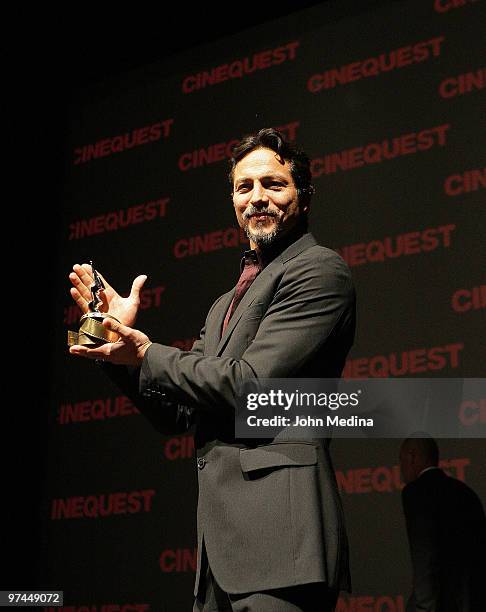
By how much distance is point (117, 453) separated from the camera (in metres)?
4.57

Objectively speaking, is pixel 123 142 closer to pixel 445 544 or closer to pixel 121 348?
pixel 445 544

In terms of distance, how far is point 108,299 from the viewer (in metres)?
2.26

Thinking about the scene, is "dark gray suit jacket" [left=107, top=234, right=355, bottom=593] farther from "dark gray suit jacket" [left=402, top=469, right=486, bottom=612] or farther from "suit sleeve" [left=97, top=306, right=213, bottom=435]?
"dark gray suit jacket" [left=402, top=469, right=486, bottom=612]

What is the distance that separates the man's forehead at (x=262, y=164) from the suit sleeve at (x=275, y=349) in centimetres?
37

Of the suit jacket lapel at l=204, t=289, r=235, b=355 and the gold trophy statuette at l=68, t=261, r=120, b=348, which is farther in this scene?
the suit jacket lapel at l=204, t=289, r=235, b=355

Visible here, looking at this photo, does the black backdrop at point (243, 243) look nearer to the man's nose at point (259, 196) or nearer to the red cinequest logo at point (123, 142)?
the red cinequest logo at point (123, 142)

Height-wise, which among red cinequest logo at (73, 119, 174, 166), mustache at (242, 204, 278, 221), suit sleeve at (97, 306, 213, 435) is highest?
red cinequest logo at (73, 119, 174, 166)

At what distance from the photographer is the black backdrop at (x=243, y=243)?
378 centimetres

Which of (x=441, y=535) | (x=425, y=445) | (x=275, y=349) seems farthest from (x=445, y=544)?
(x=275, y=349)

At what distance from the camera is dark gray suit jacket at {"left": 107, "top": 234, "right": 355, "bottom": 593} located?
1.91 m

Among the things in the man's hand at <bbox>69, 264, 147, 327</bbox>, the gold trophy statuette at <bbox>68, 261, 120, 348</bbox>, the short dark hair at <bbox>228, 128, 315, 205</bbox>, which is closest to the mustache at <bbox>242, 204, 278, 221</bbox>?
the short dark hair at <bbox>228, 128, 315, 205</bbox>

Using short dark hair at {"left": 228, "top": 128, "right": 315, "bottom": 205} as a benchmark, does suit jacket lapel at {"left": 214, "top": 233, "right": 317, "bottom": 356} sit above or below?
below

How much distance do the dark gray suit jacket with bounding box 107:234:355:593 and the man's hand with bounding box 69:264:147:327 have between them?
17 cm

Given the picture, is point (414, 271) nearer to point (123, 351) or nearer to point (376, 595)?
point (376, 595)
